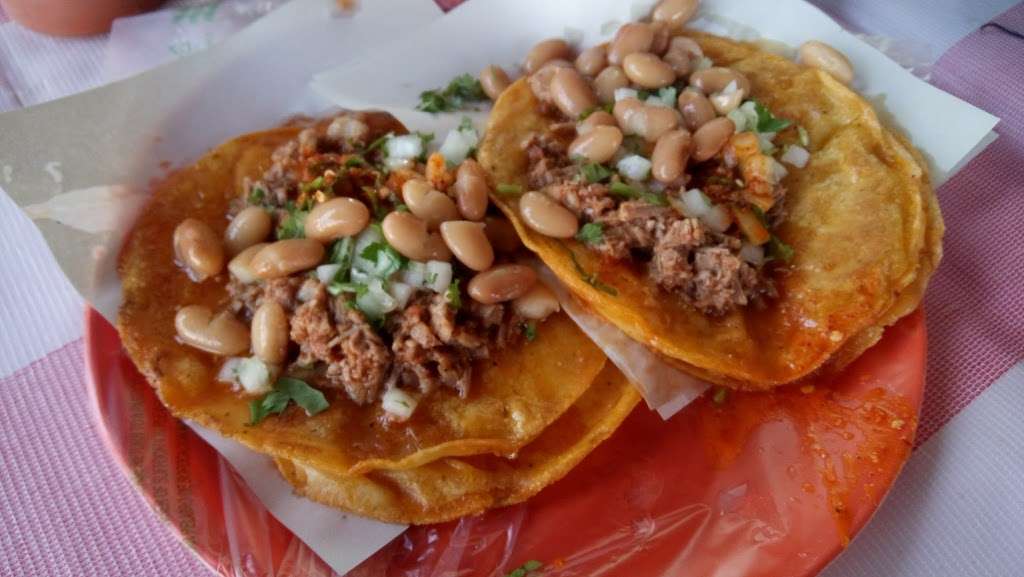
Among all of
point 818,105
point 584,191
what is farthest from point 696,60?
point 584,191

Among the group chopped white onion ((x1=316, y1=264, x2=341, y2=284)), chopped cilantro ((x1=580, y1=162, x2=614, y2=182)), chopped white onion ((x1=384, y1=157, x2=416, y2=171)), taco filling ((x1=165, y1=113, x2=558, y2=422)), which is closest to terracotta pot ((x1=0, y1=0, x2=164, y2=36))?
taco filling ((x1=165, y1=113, x2=558, y2=422))

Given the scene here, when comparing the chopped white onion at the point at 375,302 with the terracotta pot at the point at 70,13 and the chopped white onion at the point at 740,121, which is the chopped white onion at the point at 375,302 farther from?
the terracotta pot at the point at 70,13

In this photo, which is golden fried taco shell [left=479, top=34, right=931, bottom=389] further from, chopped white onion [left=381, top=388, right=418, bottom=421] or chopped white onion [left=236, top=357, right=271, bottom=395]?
chopped white onion [left=236, top=357, right=271, bottom=395]

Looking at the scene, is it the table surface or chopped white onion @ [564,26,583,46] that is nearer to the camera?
the table surface

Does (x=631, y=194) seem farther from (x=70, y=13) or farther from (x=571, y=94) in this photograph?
(x=70, y=13)

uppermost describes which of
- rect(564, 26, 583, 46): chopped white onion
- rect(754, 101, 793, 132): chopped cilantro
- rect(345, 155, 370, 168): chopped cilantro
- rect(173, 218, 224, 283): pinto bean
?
rect(754, 101, 793, 132): chopped cilantro

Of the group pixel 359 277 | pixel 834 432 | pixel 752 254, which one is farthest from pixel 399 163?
pixel 834 432

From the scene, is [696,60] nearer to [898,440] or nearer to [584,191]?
[584,191]
